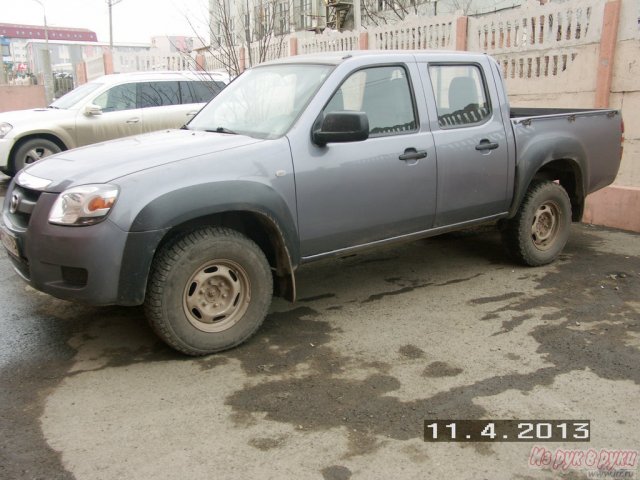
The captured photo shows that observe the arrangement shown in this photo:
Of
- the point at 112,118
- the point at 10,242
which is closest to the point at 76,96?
the point at 112,118

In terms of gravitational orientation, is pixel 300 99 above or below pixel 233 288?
above

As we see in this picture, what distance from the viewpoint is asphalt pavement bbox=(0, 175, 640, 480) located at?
2.76m

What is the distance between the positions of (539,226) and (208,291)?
11.1 ft

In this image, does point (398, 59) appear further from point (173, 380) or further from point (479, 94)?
point (173, 380)

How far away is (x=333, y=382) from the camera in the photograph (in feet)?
11.3

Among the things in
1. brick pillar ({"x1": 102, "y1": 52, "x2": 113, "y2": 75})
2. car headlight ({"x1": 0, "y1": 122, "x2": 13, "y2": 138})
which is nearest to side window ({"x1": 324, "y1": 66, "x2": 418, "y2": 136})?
car headlight ({"x1": 0, "y1": 122, "x2": 13, "y2": 138})

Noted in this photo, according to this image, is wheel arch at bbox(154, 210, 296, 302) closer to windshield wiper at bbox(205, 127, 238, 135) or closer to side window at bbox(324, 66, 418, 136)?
windshield wiper at bbox(205, 127, 238, 135)

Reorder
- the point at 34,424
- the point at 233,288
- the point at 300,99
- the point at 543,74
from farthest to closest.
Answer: the point at 543,74, the point at 300,99, the point at 233,288, the point at 34,424

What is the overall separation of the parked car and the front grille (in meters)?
5.80

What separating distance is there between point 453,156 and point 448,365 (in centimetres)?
176

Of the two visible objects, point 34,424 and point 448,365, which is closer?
point 34,424

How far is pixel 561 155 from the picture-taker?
5.35m

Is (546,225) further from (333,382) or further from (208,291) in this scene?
(208,291)

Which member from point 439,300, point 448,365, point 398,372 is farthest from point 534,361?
point 439,300
